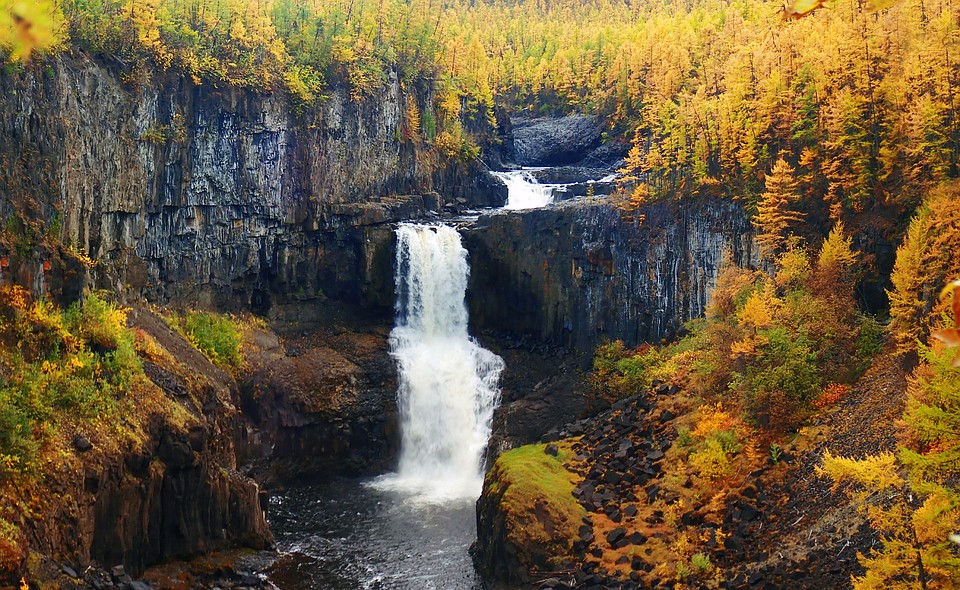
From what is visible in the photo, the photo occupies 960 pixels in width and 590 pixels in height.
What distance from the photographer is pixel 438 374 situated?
43.9 meters

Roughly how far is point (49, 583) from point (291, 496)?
1674 cm

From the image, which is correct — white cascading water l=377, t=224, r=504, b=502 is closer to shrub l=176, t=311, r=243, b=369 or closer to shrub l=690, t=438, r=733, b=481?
shrub l=176, t=311, r=243, b=369

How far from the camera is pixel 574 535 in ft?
89.1

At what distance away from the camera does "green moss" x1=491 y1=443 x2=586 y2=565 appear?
89.1 ft

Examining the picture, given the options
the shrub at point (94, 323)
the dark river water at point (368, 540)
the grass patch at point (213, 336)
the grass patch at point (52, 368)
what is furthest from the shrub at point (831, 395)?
the grass patch at point (213, 336)

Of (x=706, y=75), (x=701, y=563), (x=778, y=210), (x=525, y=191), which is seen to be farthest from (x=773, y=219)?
(x=525, y=191)

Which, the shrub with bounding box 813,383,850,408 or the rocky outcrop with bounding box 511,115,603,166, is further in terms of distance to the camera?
the rocky outcrop with bounding box 511,115,603,166

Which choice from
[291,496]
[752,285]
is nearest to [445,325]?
[291,496]

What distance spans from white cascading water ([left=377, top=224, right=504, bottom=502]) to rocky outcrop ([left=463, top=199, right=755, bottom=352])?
1567 millimetres

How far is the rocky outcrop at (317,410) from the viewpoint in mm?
39750

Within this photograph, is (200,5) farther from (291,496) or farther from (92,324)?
(291,496)

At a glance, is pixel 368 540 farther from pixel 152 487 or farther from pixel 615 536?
pixel 615 536

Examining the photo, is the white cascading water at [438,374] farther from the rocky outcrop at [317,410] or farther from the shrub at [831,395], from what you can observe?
the shrub at [831,395]

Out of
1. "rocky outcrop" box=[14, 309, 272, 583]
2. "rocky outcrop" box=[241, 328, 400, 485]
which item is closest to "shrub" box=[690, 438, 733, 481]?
"rocky outcrop" box=[14, 309, 272, 583]
